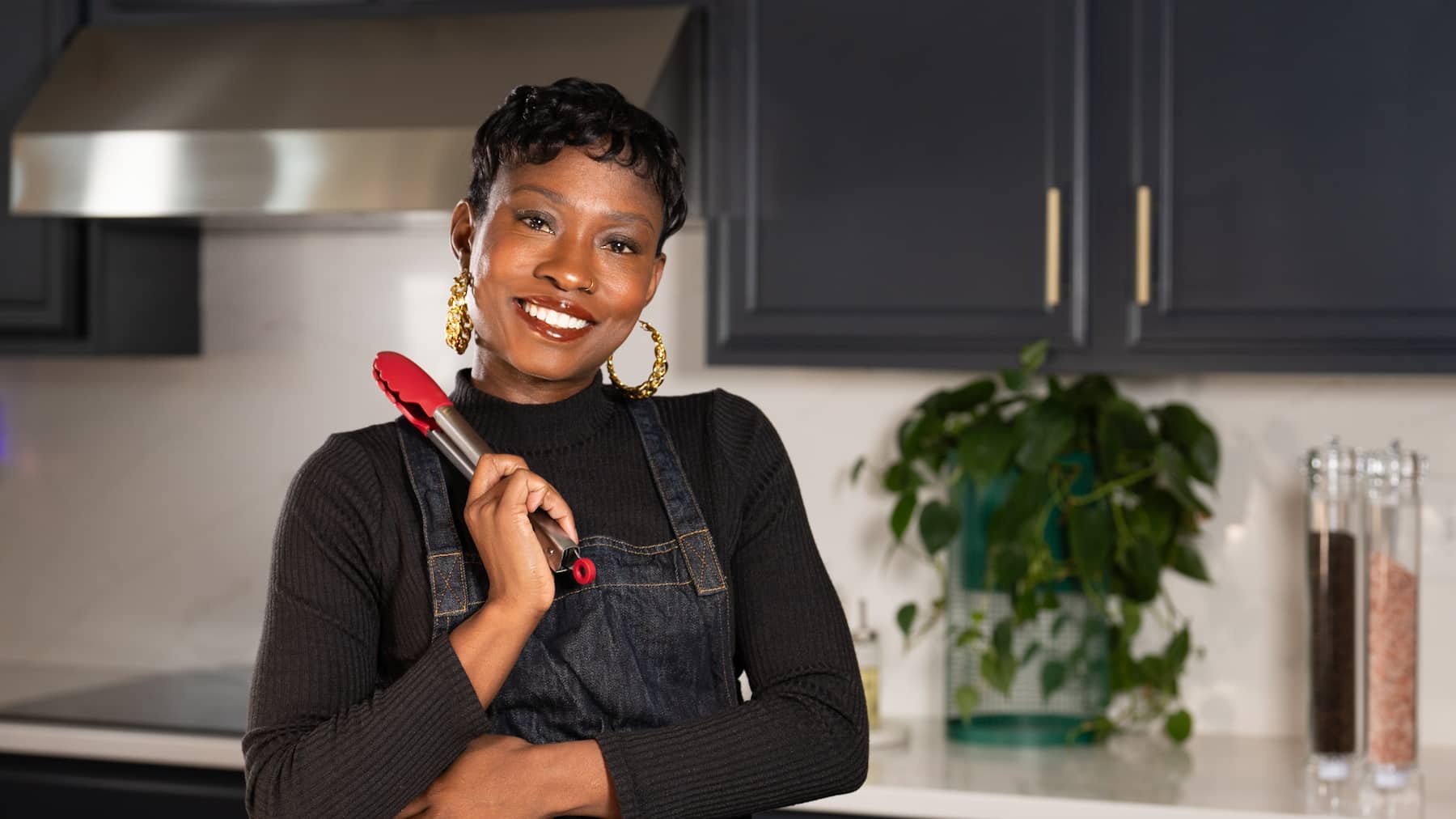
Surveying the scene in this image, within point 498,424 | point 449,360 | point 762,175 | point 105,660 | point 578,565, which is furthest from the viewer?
point 105,660

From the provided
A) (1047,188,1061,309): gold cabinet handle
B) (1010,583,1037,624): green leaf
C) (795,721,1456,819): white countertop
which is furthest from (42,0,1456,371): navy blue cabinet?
(795,721,1456,819): white countertop

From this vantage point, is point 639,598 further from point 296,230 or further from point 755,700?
point 296,230

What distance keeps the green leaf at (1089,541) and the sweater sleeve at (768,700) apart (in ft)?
3.15

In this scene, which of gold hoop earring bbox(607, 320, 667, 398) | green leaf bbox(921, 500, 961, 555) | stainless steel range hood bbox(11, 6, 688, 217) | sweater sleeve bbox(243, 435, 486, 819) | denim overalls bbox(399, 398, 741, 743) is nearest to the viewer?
sweater sleeve bbox(243, 435, 486, 819)

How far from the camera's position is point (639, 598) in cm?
110

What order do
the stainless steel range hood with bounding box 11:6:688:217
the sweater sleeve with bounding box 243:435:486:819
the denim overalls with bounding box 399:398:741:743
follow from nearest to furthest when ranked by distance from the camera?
1. the sweater sleeve with bounding box 243:435:486:819
2. the denim overalls with bounding box 399:398:741:743
3. the stainless steel range hood with bounding box 11:6:688:217

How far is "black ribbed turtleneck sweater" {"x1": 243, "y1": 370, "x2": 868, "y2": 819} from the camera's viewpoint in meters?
0.98

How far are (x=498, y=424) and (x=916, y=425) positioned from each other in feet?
3.78

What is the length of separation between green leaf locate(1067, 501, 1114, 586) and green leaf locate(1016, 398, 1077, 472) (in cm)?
9

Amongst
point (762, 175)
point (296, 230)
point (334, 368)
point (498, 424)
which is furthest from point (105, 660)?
point (498, 424)

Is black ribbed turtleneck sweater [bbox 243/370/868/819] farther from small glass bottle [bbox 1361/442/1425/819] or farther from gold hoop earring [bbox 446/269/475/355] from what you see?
small glass bottle [bbox 1361/442/1425/819]

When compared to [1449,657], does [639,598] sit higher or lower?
higher

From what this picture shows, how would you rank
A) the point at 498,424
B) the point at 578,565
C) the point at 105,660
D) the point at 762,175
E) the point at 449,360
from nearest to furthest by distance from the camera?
the point at 578,565 < the point at 498,424 < the point at 762,175 < the point at 449,360 < the point at 105,660

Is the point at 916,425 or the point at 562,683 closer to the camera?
the point at 562,683
